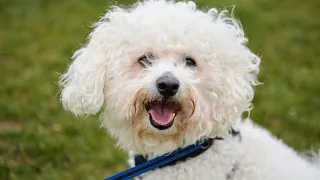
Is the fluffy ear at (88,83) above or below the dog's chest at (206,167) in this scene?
above

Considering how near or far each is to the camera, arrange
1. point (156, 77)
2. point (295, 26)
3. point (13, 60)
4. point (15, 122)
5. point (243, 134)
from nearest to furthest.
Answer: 1. point (156, 77)
2. point (243, 134)
3. point (15, 122)
4. point (13, 60)
5. point (295, 26)

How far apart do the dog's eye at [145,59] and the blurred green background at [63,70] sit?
103 centimetres

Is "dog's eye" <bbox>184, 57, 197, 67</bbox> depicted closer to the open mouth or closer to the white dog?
the white dog

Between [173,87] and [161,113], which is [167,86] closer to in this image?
[173,87]

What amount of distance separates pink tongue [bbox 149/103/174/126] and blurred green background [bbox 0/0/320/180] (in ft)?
3.89

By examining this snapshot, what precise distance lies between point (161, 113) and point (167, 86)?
18cm

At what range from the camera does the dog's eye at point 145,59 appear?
2.80 meters

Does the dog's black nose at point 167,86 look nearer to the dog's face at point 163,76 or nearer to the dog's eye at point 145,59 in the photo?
the dog's face at point 163,76

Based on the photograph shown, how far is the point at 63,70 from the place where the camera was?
6035 millimetres

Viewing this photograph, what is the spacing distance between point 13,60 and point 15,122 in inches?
67.2

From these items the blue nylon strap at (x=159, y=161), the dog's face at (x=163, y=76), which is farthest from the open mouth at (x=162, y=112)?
the blue nylon strap at (x=159, y=161)

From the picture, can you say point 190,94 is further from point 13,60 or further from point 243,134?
point 13,60

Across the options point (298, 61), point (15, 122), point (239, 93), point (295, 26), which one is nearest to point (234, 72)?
point (239, 93)

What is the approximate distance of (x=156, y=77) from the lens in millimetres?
2676
